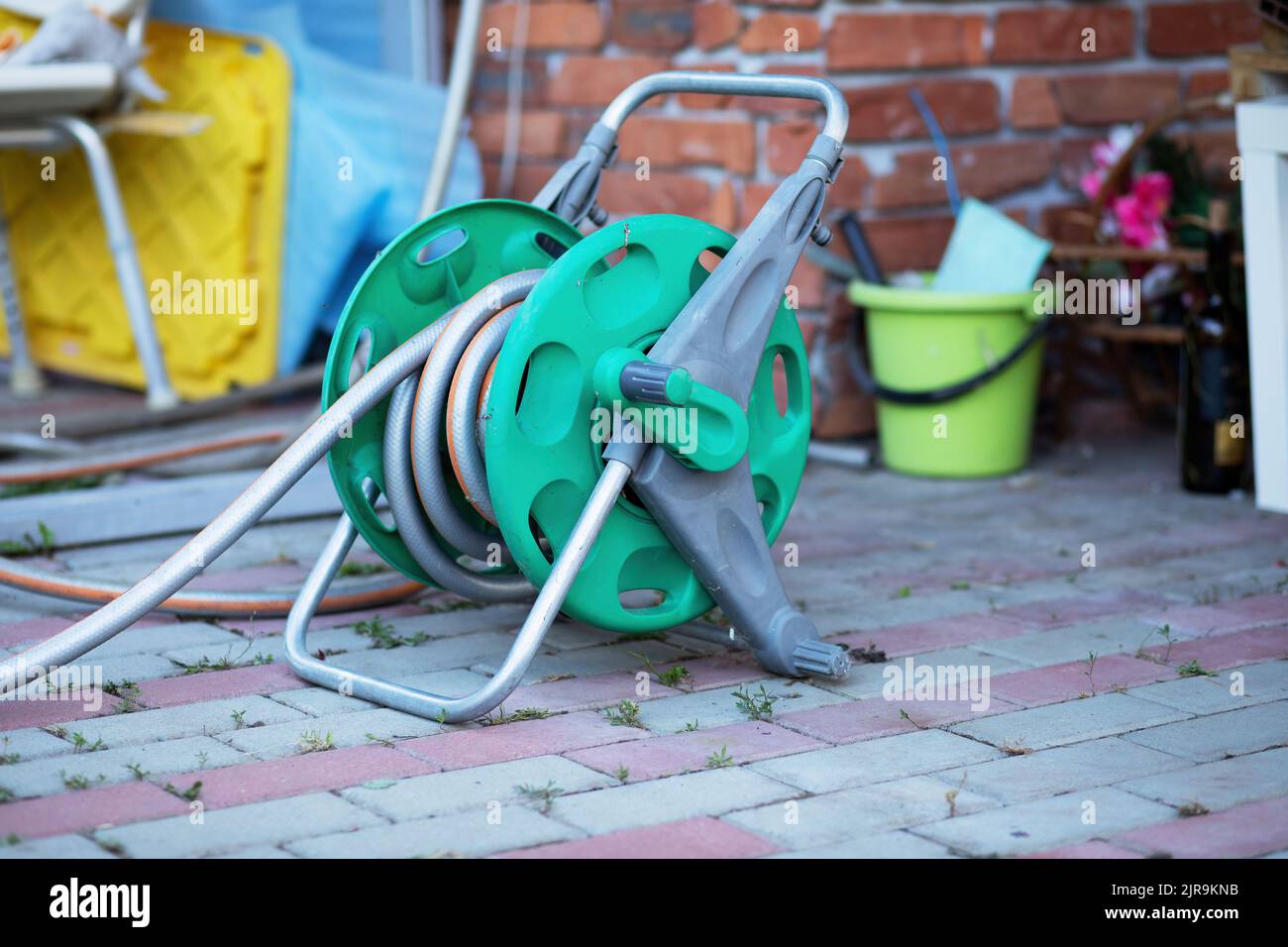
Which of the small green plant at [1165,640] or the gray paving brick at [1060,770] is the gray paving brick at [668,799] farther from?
the small green plant at [1165,640]

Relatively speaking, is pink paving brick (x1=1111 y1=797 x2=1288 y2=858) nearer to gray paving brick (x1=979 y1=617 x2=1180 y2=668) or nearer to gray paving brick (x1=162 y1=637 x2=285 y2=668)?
gray paving brick (x1=979 y1=617 x2=1180 y2=668)

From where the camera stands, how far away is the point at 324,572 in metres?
2.42

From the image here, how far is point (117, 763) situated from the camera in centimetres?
203

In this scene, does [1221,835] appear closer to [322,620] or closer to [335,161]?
[322,620]

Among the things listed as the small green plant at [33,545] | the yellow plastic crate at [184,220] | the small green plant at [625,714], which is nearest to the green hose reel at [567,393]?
the small green plant at [625,714]

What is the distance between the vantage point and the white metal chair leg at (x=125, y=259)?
376 centimetres

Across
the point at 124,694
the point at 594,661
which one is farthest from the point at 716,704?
→ the point at 124,694

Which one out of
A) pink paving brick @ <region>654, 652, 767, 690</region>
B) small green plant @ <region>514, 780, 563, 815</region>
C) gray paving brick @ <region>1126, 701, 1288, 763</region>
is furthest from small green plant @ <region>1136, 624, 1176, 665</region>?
small green plant @ <region>514, 780, 563, 815</region>

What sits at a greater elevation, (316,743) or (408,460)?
(408,460)

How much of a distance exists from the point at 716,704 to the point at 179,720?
2.38 ft

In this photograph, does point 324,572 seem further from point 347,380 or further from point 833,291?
point 833,291
